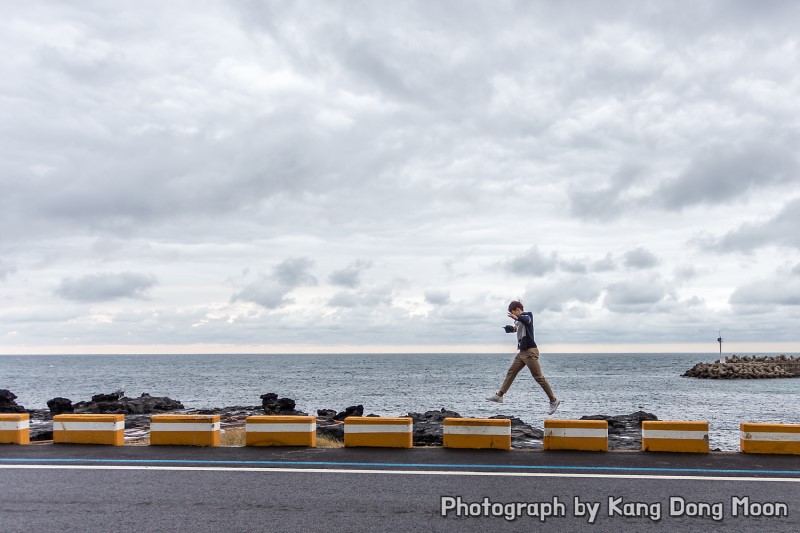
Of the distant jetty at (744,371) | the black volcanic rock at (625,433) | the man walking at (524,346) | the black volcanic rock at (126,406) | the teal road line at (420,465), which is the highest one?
the man walking at (524,346)

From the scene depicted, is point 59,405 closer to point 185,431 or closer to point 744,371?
point 185,431

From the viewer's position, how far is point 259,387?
87.4 metres

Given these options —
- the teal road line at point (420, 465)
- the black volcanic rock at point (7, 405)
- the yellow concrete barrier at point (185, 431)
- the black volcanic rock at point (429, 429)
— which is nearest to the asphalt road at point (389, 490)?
the teal road line at point (420, 465)

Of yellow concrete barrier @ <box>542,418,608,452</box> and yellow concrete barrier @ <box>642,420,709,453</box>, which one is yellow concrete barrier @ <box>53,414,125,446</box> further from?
yellow concrete barrier @ <box>642,420,709,453</box>

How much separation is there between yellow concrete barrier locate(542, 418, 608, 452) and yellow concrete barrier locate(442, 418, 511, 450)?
0.67 m

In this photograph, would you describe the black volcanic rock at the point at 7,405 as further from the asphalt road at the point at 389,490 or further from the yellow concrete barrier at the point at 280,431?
the asphalt road at the point at 389,490

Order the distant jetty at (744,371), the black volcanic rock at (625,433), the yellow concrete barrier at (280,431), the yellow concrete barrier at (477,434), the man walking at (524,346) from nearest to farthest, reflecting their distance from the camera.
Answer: the yellow concrete barrier at (477,434), the yellow concrete barrier at (280,431), the man walking at (524,346), the black volcanic rock at (625,433), the distant jetty at (744,371)

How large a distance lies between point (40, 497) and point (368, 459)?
428cm

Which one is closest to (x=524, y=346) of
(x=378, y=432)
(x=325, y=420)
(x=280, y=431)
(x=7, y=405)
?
(x=378, y=432)

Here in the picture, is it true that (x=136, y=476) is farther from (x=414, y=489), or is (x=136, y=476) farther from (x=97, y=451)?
(x=414, y=489)

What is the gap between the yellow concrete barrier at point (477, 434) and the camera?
11.1m

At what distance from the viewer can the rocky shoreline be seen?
2564cm

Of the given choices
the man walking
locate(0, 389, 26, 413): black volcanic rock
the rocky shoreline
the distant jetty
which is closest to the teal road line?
the man walking

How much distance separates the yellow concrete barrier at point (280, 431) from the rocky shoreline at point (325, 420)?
11283mm
